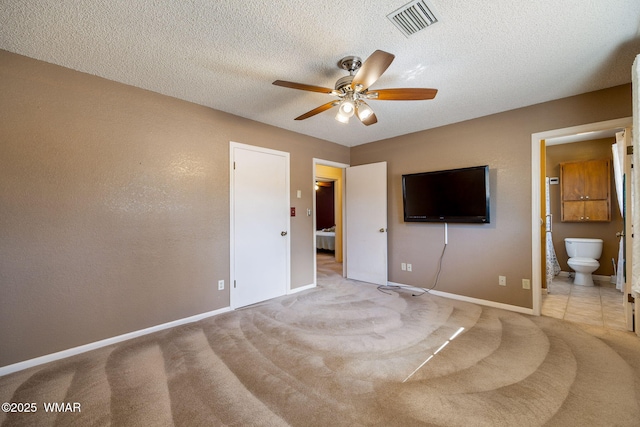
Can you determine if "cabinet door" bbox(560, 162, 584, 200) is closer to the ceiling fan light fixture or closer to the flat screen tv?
the flat screen tv

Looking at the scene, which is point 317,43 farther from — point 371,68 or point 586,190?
point 586,190

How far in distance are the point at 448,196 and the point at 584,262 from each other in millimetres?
2651

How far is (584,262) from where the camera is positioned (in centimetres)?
411

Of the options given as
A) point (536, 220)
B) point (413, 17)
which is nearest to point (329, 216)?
point (536, 220)

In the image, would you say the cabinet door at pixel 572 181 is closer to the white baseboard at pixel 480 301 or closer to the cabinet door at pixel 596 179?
the cabinet door at pixel 596 179

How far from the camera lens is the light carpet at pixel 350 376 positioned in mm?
1524

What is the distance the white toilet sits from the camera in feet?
13.5

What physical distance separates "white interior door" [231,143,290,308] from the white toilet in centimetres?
462

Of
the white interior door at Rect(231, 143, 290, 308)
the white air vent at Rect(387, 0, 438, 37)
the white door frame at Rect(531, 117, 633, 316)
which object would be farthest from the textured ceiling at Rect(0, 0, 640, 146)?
the white interior door at Rect(231, 143, 290, 308)

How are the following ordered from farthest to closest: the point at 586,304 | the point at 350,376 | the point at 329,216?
the point at 329,216 → the point at 586,304 → the point at 350,376

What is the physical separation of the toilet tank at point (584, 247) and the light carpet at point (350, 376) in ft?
7.82

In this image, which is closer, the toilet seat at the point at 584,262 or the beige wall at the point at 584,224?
the toilet seat at the point at 584,262

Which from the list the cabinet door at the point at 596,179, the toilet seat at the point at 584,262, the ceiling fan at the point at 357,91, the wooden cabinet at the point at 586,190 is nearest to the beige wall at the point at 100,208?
the ceiling fan at the point at 357,91

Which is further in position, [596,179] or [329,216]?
[329,216]
